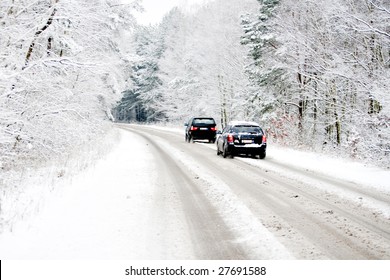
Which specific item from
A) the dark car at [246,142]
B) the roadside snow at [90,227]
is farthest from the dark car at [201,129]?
the roadside snow at [90,227]

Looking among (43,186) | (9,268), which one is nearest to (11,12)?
(43,186)

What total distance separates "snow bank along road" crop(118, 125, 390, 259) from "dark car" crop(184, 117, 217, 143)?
1390cm

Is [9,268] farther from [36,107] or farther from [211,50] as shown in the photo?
[211,50]

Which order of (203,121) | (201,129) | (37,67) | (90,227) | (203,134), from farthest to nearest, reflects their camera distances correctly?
(203,121), (203,134), (201,129), (37,67), (90,227)

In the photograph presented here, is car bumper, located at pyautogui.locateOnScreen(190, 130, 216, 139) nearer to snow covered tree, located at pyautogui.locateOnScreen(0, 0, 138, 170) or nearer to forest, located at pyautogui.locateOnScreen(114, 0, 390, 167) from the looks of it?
forest, located at pyautogui.locateOnScreen(114, 0, 390, 167)

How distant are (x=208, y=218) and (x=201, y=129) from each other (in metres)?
18.8

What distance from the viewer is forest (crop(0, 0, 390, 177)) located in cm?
971

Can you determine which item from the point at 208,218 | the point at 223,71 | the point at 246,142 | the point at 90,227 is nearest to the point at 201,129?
the point at 246,142

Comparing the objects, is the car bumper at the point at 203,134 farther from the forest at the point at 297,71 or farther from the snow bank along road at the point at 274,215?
the snow bank along road at the point at 274,215

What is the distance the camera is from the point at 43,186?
8594mm

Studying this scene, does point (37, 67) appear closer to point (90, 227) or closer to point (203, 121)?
point (90, 227)

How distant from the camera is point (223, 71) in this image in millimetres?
34812

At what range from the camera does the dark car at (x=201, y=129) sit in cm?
2472

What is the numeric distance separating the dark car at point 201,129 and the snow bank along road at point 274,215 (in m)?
13.9
